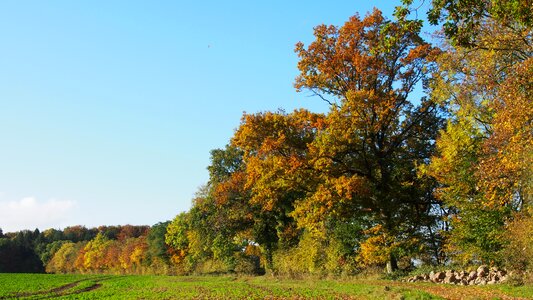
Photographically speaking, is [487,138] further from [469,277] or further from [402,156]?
[402,156]

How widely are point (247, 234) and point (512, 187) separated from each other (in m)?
31.8

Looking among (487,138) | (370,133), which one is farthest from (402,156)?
(487,138)

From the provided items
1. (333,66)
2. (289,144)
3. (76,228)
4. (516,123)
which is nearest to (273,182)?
(289,144)

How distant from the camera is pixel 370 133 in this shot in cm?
2912

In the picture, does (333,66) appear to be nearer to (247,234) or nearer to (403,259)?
(403,259)

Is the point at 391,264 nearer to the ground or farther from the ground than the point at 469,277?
farther from the ground

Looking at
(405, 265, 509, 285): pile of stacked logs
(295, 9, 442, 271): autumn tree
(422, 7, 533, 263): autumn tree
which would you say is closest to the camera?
(422, 7, 533, 263): autumn tree

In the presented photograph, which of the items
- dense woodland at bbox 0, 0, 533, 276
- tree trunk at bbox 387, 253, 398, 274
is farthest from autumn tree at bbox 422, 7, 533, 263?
tree trunk at bbox 387, 253, 398, 274

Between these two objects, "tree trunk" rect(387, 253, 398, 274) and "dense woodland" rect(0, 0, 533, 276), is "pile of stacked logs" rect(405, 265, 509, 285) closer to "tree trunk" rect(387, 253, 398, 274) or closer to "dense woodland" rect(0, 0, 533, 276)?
"dense woodland" rect(0, 0, 533, 276)

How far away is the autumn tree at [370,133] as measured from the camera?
2708 centimetres

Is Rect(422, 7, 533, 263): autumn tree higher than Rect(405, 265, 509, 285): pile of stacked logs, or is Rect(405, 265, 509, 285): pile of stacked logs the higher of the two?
Rect(422, 7, 533, 263): autumn tree

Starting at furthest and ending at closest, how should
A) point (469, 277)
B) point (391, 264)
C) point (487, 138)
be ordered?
point (391, 264) → point (469, 277) → point (487, 138)

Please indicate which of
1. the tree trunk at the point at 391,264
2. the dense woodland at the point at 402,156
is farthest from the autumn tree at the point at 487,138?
the tree trunk at the point at 391,264

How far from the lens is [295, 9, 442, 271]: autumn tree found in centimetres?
2708
